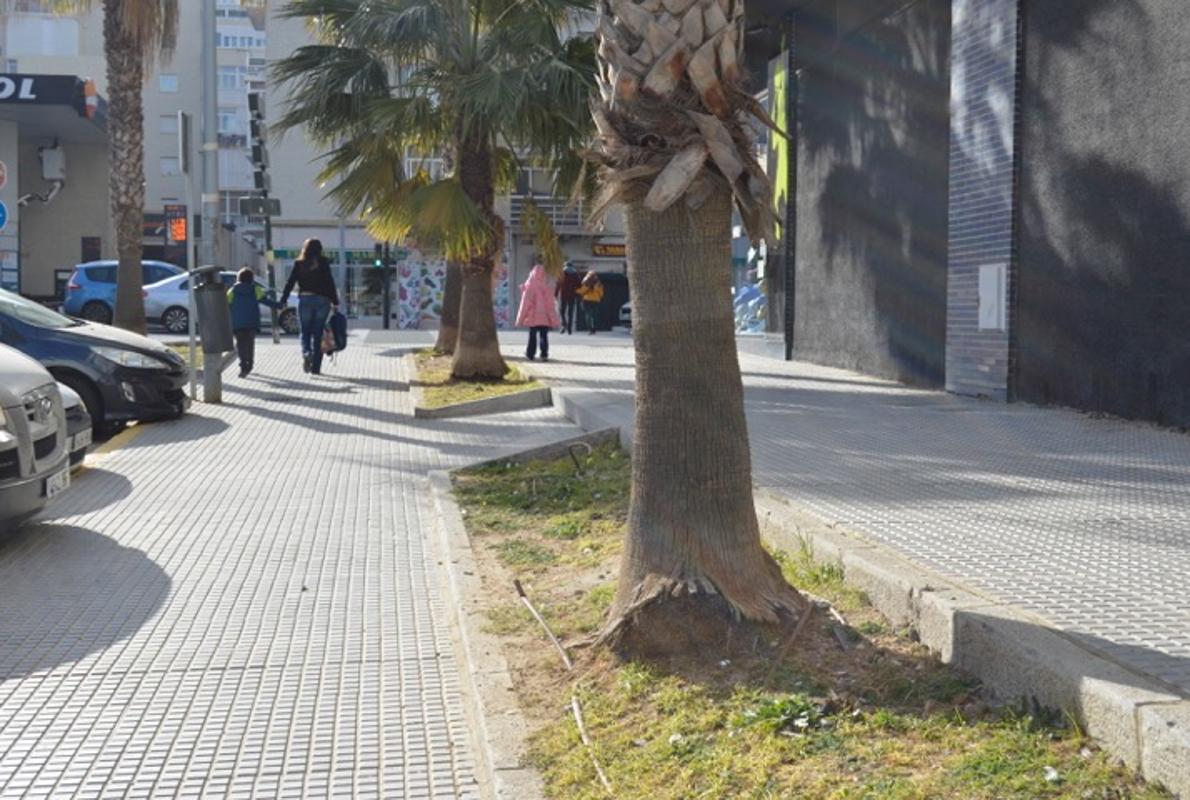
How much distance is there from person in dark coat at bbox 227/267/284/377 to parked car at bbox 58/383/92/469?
8735 mm

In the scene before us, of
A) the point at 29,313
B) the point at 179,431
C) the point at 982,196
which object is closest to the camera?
the point at 29,313

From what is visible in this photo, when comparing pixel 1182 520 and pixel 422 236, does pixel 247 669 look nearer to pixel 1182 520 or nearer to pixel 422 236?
pixel 1182 520

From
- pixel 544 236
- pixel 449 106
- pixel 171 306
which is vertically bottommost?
pixel 171 306

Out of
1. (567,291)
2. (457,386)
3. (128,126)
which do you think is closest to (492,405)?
(457,386)

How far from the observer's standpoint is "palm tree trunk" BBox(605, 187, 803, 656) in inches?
204

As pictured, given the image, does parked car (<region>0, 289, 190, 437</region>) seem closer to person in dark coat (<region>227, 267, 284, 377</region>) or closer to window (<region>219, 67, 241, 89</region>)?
person in dark coat (<region>227, 267, 284, 377</region>)

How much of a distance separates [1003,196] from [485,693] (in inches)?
384

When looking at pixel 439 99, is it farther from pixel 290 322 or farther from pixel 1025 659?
pixel 290 322

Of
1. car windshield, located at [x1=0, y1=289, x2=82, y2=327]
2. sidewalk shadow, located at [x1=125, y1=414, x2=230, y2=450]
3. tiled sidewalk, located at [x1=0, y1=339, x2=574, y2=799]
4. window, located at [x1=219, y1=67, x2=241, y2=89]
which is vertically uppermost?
window, located at [x1=219, y1=67, x2=241, y2=89]

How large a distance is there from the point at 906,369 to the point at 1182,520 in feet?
30.4

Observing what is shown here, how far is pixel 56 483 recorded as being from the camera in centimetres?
834

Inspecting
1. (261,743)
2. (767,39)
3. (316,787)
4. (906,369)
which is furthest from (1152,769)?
(767,39)

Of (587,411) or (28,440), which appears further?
(587,411)

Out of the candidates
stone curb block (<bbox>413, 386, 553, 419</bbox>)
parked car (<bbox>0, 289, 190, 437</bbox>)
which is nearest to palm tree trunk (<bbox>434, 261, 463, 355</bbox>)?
stone curb block (<bbox>413, 386, 553, 419</bbox>)
